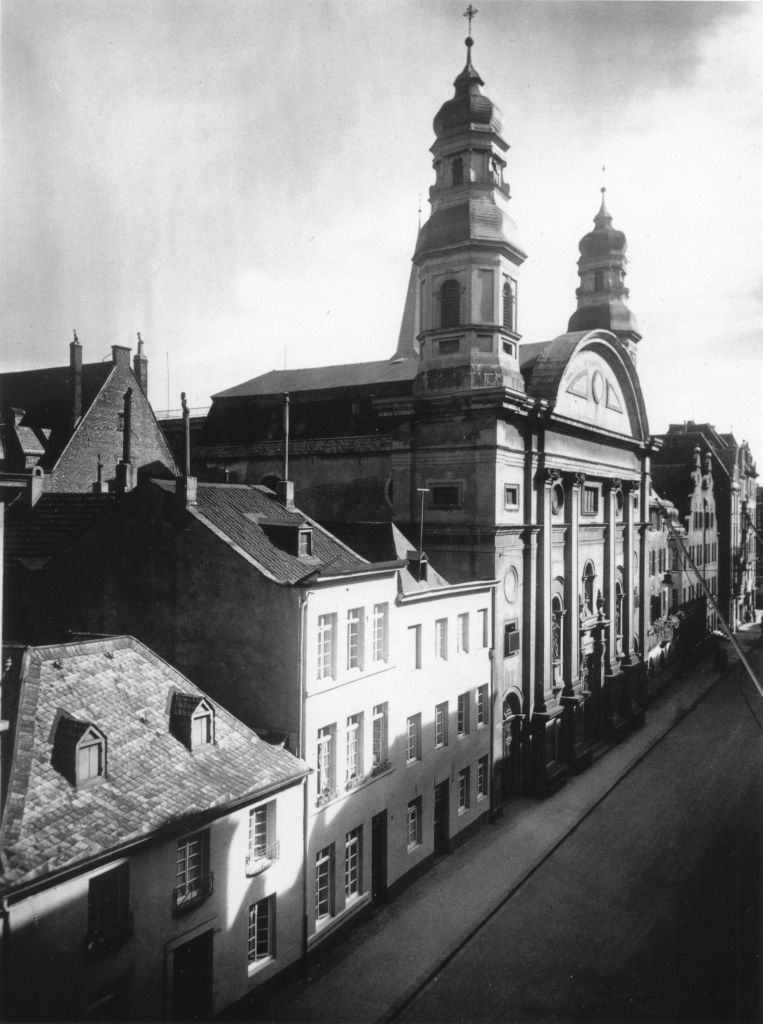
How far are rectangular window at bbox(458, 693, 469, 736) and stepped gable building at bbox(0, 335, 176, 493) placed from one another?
785 inches

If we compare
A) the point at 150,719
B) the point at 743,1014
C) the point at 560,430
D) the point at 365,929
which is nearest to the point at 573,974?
the point at 743,1014

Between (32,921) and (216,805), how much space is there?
4.15m

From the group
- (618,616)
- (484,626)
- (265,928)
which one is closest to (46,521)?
(484,626)

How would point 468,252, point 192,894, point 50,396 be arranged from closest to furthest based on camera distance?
point 192,894, point 468,252, point 50,396

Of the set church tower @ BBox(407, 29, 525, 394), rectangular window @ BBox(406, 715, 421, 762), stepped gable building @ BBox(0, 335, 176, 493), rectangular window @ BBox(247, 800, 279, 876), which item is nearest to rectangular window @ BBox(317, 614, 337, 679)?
rectangular window @ BBox(247, 800, 279, 876)

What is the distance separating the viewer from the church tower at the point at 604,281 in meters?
45.8

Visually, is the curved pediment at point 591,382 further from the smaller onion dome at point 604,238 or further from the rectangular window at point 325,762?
the rectangular window at point 325,762

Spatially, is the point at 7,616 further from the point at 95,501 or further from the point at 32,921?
the point at 32,921

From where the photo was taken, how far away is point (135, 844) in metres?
14.0

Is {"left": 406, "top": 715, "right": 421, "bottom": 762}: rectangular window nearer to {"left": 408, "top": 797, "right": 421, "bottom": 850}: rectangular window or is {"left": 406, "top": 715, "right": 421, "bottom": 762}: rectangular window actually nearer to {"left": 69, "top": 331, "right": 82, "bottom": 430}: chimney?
{"left": 408, "top": 797, "right": 421, "bottom": 850}: rectangular window

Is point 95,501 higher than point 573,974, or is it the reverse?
point 95,501

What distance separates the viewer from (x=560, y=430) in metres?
34.1

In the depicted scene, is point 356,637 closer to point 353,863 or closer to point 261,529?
point 261,529

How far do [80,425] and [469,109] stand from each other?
24.1 m
